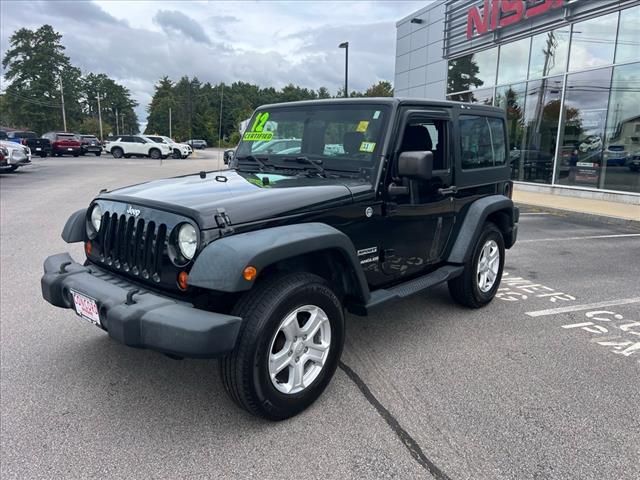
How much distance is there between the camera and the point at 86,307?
2.76m

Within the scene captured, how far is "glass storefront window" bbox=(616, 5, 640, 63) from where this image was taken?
1179 centimetres

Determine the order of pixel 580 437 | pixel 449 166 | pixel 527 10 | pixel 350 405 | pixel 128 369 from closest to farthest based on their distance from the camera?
pixel 580 437 → pixel 350 405 → pixel 128 369 → pixel 449 166 → pixel 527 10

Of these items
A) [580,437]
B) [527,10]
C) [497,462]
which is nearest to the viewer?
[497,462]

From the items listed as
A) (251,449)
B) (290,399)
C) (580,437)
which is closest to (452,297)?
(580,437)

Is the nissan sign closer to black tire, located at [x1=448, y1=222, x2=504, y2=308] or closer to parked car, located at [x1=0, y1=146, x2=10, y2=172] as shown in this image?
black tire, located at [x1=448, y1=222, x2=504, y2=308]

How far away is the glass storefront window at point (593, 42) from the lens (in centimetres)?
1241

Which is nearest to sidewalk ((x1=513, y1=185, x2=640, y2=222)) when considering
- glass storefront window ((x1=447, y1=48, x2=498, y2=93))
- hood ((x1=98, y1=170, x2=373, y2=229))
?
glass storefront window ((x1=447, y1=48, x2=498, y2=93))

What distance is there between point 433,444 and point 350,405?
0.57 m

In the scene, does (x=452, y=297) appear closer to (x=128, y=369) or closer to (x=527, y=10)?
(x=128, y=369)

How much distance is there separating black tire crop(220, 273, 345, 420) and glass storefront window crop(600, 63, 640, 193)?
1230cm

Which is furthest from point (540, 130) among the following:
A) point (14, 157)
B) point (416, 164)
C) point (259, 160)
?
point (14, 157)

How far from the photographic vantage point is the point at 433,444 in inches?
101

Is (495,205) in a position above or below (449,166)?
below

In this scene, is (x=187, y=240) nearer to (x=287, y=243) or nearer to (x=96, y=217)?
(x=287, y=243)
